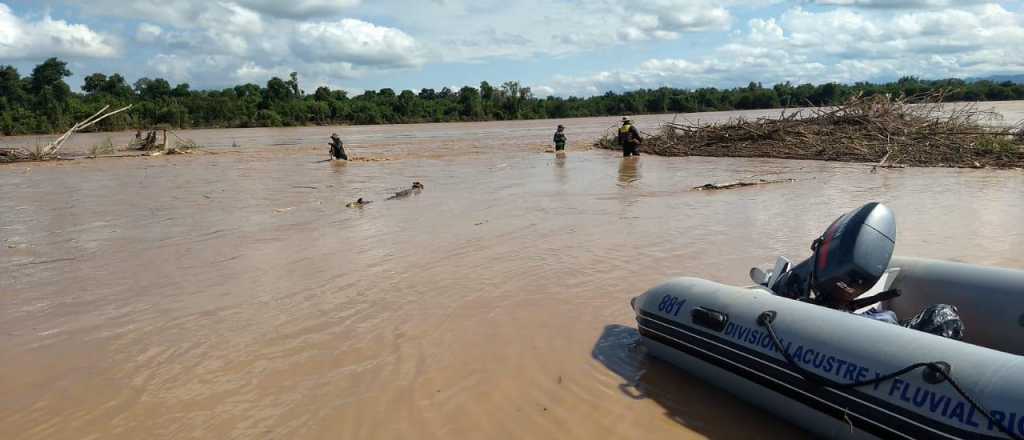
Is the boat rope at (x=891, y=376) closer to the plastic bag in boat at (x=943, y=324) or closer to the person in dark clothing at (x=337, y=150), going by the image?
the plastic bag in boat at (x=943, y=324)

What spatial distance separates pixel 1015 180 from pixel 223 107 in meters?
54.8

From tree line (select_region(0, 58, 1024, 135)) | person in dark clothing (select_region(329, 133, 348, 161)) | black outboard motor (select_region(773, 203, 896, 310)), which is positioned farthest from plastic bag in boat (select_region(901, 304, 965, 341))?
tree line (select_region(0, 58, 1024, 135))

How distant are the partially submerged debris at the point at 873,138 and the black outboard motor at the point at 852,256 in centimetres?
1256

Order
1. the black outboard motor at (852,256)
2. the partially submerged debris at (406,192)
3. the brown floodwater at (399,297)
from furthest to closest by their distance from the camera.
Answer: the partially submerged debris at (406,192) → the brown floodwater at (399,297) → the black outboard motor at (852,256)

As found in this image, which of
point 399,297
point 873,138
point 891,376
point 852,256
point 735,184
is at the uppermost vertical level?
point 852,256

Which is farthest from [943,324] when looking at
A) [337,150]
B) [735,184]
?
[337,150]

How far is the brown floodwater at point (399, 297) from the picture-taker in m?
3.98

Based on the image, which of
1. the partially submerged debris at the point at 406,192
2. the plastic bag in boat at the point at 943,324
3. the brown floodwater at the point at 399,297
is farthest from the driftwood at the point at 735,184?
the plastic bag in boat at the point at 943,324

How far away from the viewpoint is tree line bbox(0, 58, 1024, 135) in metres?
50.2

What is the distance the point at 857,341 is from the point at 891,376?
274 mm

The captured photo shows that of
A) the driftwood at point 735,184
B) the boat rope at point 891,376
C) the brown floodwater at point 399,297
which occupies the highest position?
the boat rope at point 891,376

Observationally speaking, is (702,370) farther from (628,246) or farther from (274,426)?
(628,246)

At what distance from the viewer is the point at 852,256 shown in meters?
3.78

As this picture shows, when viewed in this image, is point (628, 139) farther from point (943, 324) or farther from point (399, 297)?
point (943, 324)
